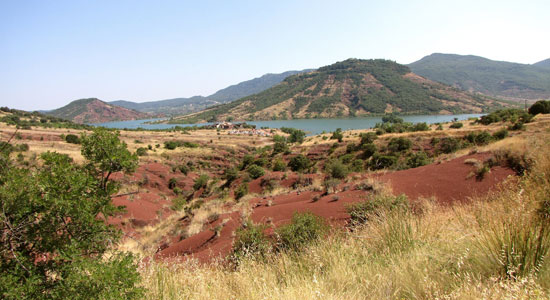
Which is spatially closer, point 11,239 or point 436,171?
point 11,239

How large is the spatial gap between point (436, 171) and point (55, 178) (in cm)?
1151

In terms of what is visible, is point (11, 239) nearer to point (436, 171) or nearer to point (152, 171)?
point (436, 171)

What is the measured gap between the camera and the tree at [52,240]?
2436mm

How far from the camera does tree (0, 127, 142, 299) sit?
244cm

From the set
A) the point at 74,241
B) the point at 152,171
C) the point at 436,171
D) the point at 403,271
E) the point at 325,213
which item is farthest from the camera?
the point at 152,171

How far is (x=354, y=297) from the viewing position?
256 cm

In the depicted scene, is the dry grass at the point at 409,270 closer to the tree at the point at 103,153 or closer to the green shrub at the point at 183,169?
the tree at the point at 103,153

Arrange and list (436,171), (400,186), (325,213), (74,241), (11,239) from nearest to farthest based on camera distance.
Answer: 1. (11,239)
2. (74,241)
3. (325,213)
4. (400,186)
5. (436,171)

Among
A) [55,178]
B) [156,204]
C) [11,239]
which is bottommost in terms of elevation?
[156,204]

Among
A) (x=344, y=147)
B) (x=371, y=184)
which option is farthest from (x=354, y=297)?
(x=344, y=147)

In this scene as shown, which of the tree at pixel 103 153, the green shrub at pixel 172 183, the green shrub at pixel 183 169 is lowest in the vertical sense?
the green shrub at pixel 172 183

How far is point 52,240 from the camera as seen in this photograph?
2695 millimetres

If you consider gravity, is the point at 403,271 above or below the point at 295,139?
above

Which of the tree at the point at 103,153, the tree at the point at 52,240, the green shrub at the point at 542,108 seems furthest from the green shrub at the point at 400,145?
the tree at the point at 52,240
